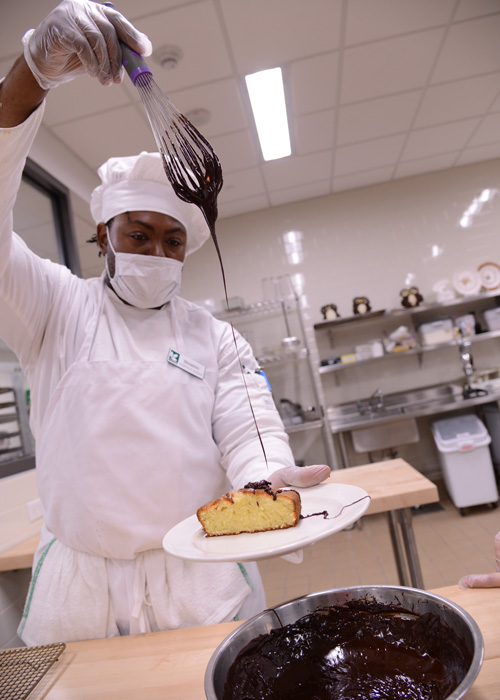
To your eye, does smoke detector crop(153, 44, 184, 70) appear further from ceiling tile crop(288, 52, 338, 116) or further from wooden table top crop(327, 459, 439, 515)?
wooden table top crop(327, 459, 439, 515)

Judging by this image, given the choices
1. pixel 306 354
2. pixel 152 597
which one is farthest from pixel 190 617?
pixel 306 354

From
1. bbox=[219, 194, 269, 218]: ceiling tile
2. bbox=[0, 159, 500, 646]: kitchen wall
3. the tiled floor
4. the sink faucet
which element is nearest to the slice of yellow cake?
the tiled floor

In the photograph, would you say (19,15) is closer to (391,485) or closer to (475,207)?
(391,485)

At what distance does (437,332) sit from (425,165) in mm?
1772

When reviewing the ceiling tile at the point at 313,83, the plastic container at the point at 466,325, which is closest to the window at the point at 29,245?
the ceiling tile at the point at 313,83

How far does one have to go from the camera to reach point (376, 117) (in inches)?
151

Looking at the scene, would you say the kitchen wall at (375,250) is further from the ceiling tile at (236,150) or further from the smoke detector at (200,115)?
the smoke detector at (200,115)

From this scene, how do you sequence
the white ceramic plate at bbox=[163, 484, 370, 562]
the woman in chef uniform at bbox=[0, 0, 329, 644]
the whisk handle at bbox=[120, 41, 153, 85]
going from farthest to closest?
the woman in chef uniform at bbox=[0, 0, 329, 644]
the whisk handle at bbox=[120, 41, 153, 85]
the white ceramic plate at bbox=[163, 484, 370, 562]

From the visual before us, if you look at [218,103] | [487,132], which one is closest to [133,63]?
[218,103]

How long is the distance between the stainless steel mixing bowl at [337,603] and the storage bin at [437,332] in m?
4.32

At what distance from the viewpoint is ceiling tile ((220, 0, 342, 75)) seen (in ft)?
8.29

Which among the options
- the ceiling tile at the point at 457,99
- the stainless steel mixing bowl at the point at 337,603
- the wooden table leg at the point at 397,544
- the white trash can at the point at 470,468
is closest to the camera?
the stainless steel mixing bowl at the point at 337,603

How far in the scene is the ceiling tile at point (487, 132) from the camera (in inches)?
166

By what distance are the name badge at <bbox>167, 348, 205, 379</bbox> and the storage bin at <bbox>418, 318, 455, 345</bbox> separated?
393 centimetres
